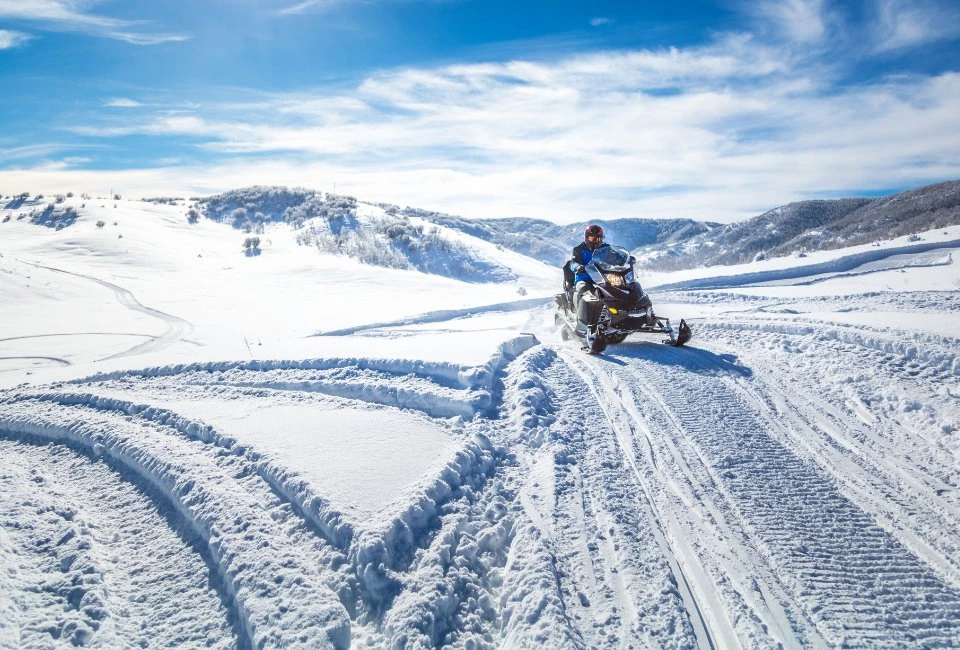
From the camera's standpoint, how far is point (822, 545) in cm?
378

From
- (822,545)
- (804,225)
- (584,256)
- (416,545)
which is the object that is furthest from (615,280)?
(804,225)

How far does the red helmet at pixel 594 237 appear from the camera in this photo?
11.0 metres

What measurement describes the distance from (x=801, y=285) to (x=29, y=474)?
1844cm

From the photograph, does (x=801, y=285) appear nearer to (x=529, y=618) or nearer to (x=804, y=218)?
(x=529, y=618)

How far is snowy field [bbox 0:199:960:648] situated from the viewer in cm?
324

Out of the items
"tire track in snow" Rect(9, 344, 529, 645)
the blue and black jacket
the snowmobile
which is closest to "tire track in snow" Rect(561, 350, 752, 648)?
"tire track in snow" Rect(9, 344, 529, 645)

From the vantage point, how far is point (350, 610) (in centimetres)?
338

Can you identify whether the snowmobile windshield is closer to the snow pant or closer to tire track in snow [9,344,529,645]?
the snow pant

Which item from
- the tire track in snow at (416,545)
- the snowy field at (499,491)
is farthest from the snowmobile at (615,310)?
the tire track in snow at (416,545)

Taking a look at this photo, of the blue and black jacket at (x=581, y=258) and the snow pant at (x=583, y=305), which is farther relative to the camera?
the blue and black jacket at (x=581, y=258)

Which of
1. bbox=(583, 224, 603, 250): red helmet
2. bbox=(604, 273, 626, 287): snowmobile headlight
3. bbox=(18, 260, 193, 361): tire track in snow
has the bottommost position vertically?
bbox=(18, 260, 193, 361): tire track in snow

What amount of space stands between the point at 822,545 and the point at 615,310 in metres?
6.06

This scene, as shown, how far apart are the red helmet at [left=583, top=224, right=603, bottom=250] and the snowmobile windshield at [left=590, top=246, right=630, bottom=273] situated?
61 centimetres

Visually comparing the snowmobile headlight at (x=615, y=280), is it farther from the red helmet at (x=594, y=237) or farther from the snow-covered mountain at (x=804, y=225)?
the snow-covered mountain at (x=804, y=225)
